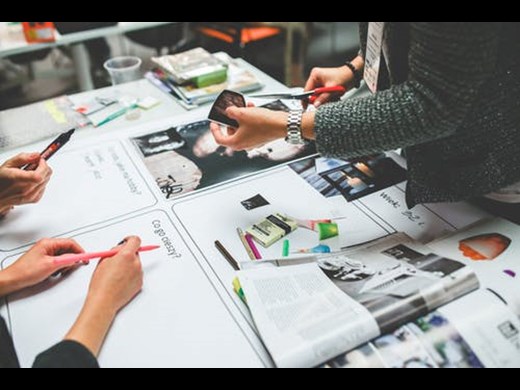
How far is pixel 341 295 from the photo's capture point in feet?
2.37

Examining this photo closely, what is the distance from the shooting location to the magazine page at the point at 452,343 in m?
0.64

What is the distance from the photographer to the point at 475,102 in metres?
0.77

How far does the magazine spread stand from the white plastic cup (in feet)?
3.35

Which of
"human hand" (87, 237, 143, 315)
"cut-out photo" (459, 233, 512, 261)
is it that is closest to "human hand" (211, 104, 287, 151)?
"human hand" (87, 237, 143, 315)

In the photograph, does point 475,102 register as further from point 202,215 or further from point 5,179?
point 5,179

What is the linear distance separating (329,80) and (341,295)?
617 millimetres

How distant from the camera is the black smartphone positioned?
93cm

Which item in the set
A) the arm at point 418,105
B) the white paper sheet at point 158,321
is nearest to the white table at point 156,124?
the white paper sheet at point 158,321

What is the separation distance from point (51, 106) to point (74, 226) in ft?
2.07

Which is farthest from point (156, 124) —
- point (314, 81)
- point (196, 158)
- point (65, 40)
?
point (65, 40)

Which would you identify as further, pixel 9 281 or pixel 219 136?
pixel 219 136

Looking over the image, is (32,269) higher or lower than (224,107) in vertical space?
lower

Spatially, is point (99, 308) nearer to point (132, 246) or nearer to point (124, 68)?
point (132, 246)

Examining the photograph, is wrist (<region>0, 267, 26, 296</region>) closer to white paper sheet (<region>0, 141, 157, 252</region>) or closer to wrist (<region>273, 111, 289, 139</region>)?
white paper sheet (<region>0, 141, 157, 252</region>)
